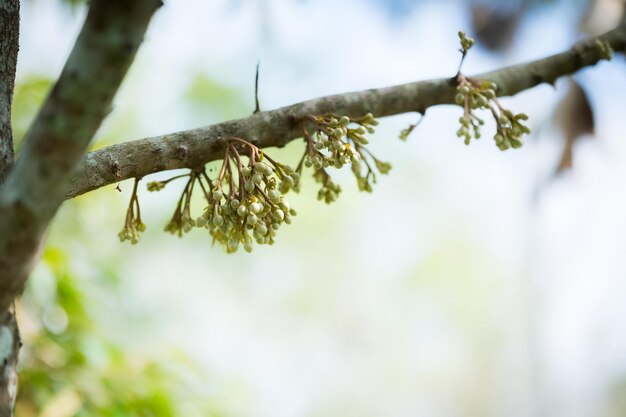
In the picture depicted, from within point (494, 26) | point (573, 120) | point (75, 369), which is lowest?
point (75, 369)

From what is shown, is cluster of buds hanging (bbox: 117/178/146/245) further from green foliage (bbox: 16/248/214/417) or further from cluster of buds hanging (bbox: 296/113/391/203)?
green foliage (bbox: 16/248/214/417)

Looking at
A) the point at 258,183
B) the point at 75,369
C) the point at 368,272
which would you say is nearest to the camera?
the point at 258,183

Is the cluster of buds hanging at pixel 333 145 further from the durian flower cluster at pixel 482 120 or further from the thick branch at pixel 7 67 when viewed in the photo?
the thick branch at pixel 7 67

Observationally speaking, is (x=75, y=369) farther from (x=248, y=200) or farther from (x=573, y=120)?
(x=573, y=120)

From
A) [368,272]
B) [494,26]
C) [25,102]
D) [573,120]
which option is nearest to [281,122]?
[573,120]

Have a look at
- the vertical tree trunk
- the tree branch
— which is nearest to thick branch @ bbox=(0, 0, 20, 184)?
the vertical tree trunk

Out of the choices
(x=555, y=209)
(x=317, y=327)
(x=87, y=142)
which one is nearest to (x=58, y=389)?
(x=87, y=142)

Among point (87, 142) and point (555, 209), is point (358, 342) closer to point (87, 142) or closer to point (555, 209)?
point (555, 209)
